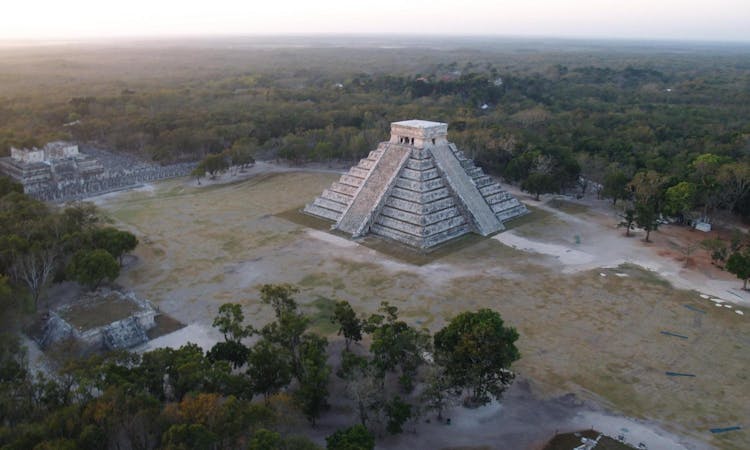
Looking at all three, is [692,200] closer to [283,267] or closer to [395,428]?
[283,267]

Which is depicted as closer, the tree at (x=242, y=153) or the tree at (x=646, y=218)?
the tree at (x=646, y=218)

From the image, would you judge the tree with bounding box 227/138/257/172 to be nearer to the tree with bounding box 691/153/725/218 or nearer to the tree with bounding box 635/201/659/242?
the tree with bounding box 635/201/659/242

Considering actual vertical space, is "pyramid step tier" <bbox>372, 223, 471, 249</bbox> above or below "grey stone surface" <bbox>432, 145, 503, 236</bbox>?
below

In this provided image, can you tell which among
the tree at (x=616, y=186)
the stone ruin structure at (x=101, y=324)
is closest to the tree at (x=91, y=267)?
the stone ruin structure at (x=101, y=324)

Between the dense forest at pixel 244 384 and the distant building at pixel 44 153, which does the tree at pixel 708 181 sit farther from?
the distant building at pixel 44 153

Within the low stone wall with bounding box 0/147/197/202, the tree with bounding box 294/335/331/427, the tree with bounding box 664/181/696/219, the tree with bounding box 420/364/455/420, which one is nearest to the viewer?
the tree with bounding box 294/335/331/427

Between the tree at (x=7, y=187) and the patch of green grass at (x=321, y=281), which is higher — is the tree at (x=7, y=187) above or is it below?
above

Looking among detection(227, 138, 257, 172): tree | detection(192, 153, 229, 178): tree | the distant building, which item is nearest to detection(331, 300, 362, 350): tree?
detection(192, 153, 229, 178): tree
